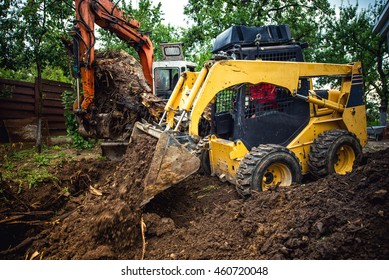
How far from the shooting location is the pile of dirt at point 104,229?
9.51ft

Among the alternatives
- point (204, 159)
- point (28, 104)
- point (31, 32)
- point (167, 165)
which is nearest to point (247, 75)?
point (167, 165)

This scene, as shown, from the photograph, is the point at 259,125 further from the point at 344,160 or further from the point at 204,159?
the point at 344,160

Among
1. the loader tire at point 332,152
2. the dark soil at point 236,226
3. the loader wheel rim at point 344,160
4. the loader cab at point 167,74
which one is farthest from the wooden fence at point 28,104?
the loader wheel rim at point 344,160

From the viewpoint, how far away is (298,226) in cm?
278

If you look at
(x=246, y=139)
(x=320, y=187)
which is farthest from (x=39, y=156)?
(x=320, y=187)

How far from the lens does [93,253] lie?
273 centimetres

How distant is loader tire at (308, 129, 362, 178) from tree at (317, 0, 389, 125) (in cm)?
873

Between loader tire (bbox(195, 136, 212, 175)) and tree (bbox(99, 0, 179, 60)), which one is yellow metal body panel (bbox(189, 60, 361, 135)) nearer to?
loader tire (bbox(195, 136, 212, 175))

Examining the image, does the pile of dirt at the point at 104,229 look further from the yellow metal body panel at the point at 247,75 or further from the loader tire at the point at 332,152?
the loader tire at the point at 332,152

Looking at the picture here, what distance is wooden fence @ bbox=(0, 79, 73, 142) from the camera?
26.6 ft

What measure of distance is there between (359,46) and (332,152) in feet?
33.6

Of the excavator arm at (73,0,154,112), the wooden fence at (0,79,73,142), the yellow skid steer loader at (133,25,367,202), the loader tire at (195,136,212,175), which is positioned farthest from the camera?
the wooden fence at (0,79,73,142)

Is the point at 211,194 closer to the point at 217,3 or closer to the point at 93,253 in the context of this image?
the point at 93,253

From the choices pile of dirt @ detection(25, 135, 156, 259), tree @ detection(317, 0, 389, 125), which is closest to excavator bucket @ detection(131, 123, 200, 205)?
pile of dirt @ detection(25, 135, 156, 259)
